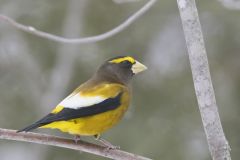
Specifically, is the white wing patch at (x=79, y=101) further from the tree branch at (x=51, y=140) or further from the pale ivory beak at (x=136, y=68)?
the pale ivory beak at (x=136, y=68)

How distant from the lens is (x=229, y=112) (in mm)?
6891

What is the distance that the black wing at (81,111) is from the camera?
338cm

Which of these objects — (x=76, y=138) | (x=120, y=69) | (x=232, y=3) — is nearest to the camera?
(x=76, y=138)

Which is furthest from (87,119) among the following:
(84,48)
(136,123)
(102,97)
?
(84,48)

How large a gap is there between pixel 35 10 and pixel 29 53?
51 centimetres

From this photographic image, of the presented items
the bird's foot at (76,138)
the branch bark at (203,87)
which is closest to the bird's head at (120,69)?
the bird's foot at (76,138)

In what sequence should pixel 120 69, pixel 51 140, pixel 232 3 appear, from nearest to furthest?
pixel 51 140 → pixel 120 69 → pixel 232 3

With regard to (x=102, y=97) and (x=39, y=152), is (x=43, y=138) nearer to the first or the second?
(x=102, y=97)

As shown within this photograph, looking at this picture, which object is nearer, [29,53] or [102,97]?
[102,97]

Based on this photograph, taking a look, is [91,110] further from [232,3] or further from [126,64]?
[232,3]

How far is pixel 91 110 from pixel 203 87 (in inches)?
36.5

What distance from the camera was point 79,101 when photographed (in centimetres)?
360

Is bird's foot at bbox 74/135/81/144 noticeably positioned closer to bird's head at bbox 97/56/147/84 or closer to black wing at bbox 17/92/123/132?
black wing at bbox 17/92/123/132

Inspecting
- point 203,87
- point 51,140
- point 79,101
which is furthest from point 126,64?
point 203,87
